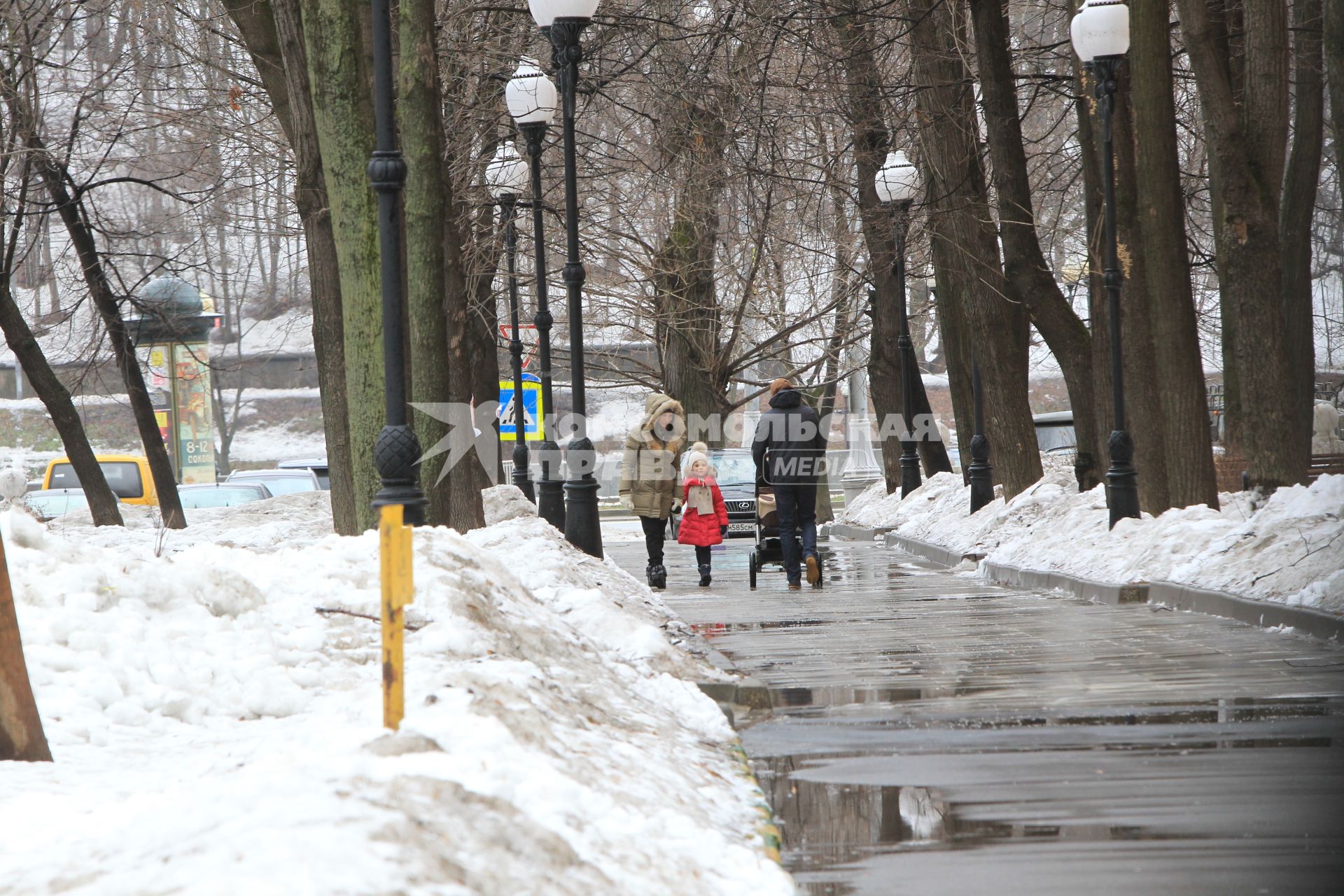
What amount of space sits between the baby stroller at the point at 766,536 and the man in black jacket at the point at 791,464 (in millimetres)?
127

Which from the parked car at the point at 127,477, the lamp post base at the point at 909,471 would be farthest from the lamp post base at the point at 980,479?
the parked car at the point at 127,477

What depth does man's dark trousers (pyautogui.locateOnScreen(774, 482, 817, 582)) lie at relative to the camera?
15117 millimetres

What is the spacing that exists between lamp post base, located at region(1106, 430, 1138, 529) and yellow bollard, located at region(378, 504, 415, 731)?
36.7ft

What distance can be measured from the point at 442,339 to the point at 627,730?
6656mm

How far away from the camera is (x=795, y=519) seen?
50.5 feet

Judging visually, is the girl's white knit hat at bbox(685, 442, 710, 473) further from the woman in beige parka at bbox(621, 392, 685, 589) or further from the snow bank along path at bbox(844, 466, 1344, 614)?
the snow bank along path at bbox(844, 466, 1344, 614)

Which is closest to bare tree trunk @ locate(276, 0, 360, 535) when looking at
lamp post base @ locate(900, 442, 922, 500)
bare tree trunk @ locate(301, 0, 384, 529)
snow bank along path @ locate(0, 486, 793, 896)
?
bare tree trunk @ locate(301, 0, 384, 529)

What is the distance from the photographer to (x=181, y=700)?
6.24 metres

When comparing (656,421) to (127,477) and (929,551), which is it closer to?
(929,551)

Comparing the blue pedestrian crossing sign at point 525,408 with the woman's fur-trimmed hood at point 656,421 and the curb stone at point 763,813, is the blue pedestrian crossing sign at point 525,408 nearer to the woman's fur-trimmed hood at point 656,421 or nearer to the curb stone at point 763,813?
the woman's fur-trimmed hood at point 656,421

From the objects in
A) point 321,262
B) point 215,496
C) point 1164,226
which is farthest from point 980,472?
point 215,496

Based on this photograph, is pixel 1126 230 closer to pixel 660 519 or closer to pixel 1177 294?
pixel 1177 294

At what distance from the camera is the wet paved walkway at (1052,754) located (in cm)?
474

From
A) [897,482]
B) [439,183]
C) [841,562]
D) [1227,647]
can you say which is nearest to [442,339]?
[439,183]
